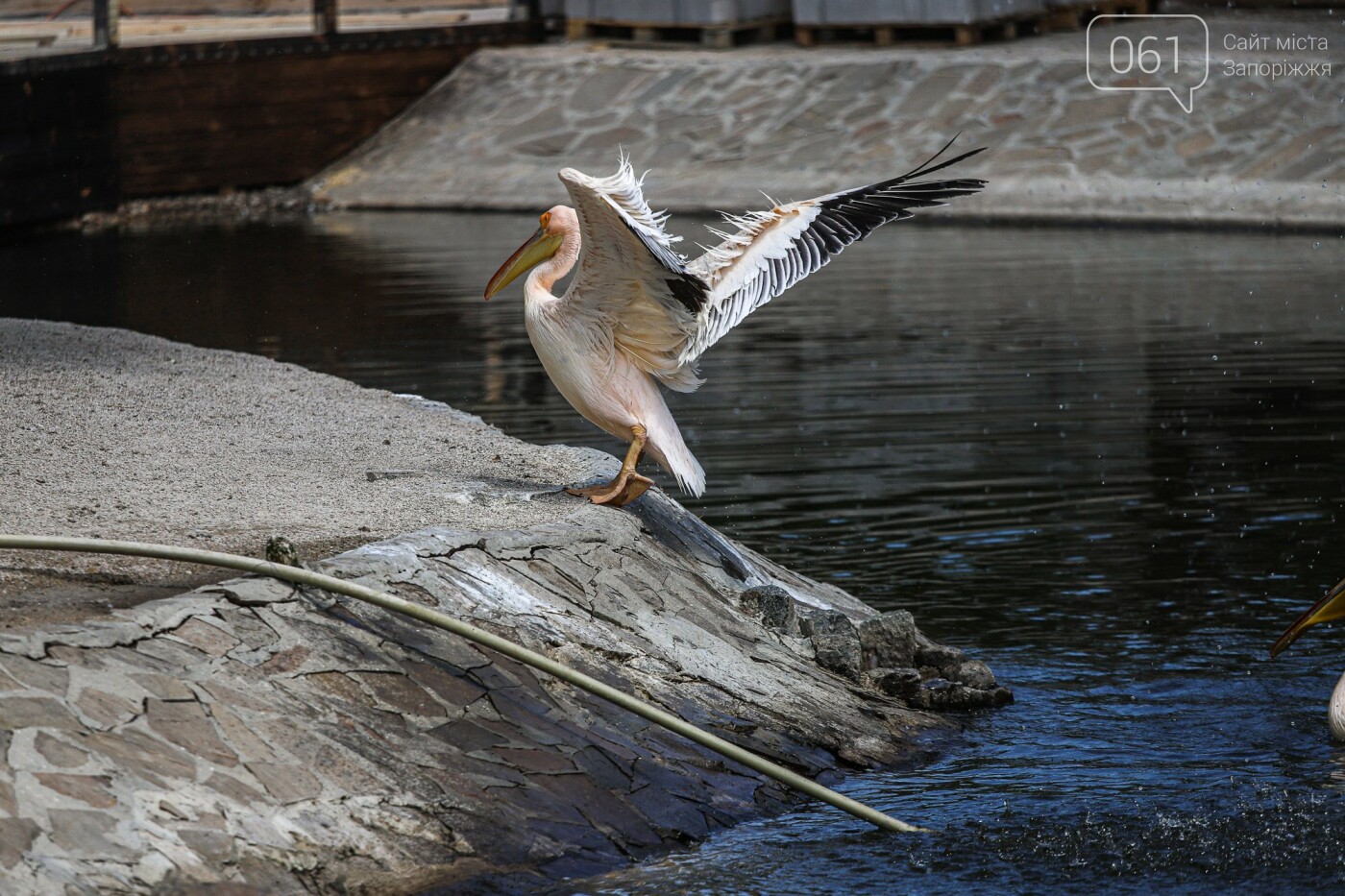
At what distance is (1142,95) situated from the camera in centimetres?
1647

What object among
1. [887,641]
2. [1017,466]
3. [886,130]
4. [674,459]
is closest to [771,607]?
[887,641]

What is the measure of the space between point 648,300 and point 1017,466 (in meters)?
3.70

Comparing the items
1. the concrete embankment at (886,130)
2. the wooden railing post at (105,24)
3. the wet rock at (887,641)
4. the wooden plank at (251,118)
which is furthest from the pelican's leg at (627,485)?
the wooden railing post at (105,24)

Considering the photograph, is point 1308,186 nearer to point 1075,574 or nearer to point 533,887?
point 1075,574

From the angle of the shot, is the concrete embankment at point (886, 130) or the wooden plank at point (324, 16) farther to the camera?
the wooden plank at point (324, 16)

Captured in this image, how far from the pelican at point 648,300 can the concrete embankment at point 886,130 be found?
29.8ft

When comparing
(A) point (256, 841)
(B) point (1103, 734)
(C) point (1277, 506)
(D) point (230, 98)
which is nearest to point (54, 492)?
(A) point (256, 841)

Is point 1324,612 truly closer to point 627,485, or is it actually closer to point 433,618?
point 627,485

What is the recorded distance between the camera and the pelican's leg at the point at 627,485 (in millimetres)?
5781

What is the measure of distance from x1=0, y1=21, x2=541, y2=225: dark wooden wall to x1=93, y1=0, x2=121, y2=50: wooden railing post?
17 centimetres

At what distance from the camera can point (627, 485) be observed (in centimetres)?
585

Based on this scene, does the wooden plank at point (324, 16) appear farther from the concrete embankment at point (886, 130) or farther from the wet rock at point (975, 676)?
the wet rock at point (975, 676)

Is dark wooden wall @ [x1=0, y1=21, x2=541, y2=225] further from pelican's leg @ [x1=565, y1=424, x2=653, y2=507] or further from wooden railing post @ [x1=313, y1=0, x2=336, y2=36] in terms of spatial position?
pelican's leg @ [x1=565, y1=424, x2=653, y2=507]

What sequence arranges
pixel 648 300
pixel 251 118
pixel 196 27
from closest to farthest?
pixel 648 300, pixel 251 118, pixel 196 27
